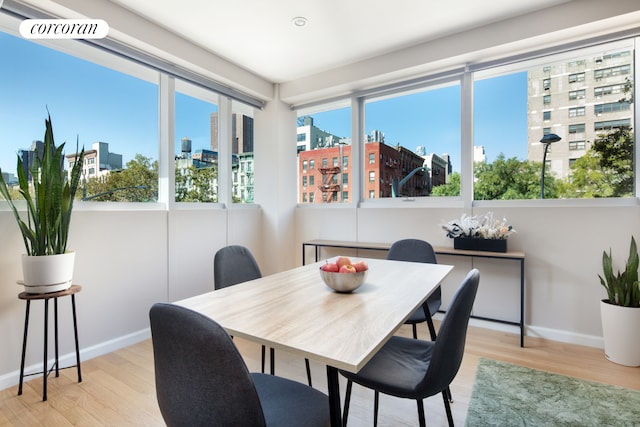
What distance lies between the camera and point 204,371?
2.53 feet

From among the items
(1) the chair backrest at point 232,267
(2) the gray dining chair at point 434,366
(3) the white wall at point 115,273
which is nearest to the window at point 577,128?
(2) the gray dining chair at point 434,366

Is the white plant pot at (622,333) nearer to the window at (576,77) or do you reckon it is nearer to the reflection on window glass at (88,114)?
the window at (576,77)

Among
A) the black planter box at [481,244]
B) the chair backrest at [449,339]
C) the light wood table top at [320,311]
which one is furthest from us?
the black planter box at [481,244]

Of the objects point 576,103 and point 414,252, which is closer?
point 414,252

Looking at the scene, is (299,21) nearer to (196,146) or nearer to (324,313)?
(196,146)

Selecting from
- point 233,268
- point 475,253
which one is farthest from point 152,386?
point 475,253

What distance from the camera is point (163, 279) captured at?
2939 millimetres

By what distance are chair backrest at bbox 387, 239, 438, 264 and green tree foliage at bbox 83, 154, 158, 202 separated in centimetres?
227

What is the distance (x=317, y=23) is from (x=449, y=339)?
2620 millimetres

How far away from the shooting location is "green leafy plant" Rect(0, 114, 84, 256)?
1.94 m

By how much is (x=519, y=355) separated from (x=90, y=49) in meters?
4.12

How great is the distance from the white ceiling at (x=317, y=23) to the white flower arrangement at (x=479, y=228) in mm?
1698

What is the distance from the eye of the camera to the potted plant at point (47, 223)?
75.4 inches

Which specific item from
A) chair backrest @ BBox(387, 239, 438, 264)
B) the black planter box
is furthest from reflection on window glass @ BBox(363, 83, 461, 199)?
chair backrest @ BBox(387, 239, 438, 264)
